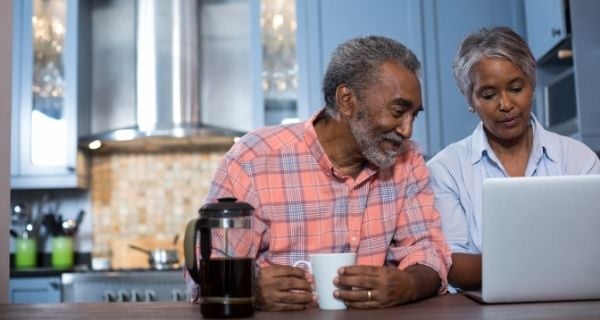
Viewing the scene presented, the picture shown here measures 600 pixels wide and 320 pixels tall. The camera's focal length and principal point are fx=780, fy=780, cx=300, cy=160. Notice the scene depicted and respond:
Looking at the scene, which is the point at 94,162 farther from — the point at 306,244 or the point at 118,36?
the point at 306,244

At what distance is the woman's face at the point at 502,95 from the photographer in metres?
1.76

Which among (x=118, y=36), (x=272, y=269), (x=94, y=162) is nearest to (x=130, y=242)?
(x=94, y=162)

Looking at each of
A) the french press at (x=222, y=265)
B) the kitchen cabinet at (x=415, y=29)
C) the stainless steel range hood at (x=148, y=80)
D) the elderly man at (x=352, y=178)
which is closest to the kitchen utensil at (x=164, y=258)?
the stainless steel range hood at (x=148, y=80)

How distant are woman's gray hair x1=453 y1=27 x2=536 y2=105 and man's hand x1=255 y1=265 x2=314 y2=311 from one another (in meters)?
0.75

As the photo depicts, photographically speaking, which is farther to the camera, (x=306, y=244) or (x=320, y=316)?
(x=306, y=244)

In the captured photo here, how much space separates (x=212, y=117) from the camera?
393 centimetres

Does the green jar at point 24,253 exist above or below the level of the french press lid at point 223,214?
below

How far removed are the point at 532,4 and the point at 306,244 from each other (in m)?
2.15

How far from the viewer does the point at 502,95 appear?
1.78 m

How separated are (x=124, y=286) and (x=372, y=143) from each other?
Result: 6.64 ft

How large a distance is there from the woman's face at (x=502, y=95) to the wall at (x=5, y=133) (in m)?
1.04

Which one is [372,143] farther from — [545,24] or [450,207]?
[545,24]

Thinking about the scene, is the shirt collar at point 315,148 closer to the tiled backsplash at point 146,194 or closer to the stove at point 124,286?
the stove at point 124,286

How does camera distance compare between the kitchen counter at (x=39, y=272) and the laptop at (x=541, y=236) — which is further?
the kitchen counter at (x=39, y=272)
